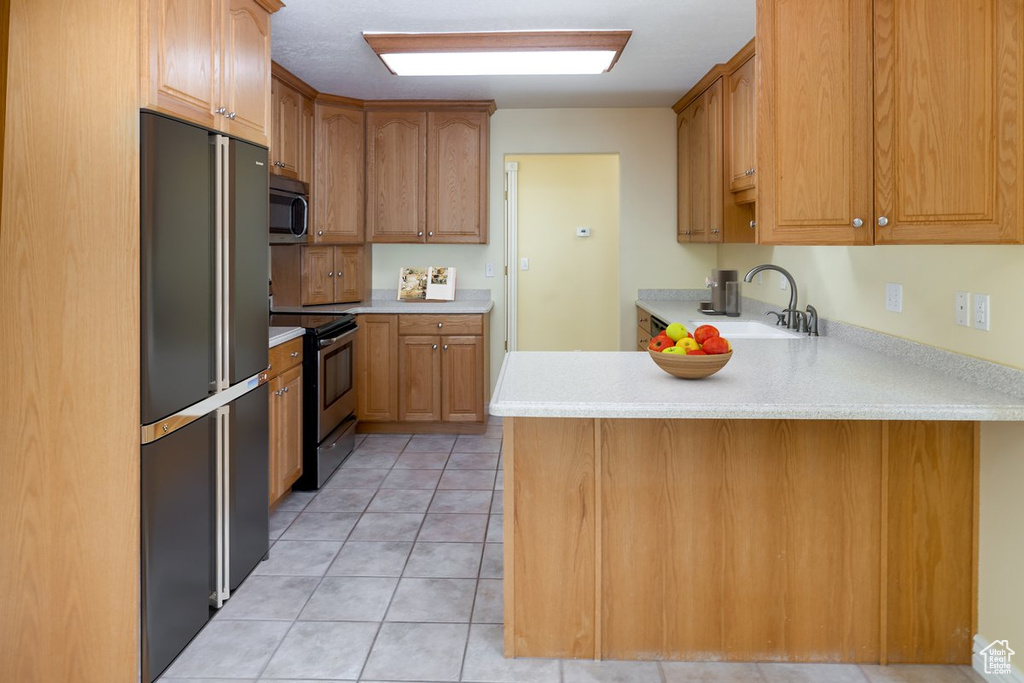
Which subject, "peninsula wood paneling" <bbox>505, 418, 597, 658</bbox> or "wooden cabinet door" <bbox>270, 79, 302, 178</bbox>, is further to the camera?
"wooden cabinet door" <bbox>270, 79, 302, 178</bbox>

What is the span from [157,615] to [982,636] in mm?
2360

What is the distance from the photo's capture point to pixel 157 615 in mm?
2164

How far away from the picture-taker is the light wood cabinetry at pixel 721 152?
4.02 m

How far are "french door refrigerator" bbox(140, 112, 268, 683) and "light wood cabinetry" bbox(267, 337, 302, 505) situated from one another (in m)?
0.61

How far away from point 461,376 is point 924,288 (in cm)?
321

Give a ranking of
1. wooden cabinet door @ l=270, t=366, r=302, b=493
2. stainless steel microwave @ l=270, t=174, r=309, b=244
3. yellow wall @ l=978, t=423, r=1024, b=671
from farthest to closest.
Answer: stainless steel microwave @ l=270, t=174, r=309, b=244 → wooden cabinet door @ l=270, t=366, r=302, b=493 → yellow wall @ l=978, t=423, r=1024, b=671

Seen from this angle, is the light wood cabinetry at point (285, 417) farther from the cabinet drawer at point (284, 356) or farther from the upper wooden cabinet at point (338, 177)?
the upper wooden cabinet at point (338, 177)

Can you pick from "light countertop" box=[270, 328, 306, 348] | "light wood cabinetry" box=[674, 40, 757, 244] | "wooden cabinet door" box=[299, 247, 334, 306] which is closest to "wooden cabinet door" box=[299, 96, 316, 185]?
"wooden cabinet door" box=[299, 247, 334, 306]

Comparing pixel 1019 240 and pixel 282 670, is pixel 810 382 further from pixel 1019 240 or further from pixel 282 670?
pixel 282 670

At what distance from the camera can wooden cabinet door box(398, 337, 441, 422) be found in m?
5.20

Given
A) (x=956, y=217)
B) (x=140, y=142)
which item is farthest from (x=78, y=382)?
(x=956, y=217)

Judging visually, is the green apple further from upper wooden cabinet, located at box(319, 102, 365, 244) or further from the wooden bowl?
upper wooden cabinet, located at box(319, 102, 365, 244)

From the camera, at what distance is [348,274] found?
5.48 m

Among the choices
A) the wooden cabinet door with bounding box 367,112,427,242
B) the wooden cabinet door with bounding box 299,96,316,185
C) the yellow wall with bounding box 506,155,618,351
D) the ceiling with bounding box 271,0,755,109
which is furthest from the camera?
the yellow wall with bounding box 506,155,618,351
